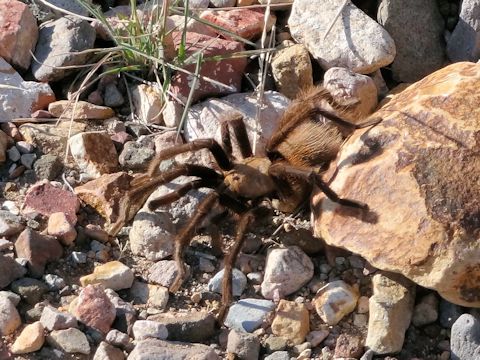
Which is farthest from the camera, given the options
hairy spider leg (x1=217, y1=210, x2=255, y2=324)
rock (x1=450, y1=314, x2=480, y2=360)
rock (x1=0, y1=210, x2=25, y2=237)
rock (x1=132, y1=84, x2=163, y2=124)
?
rock (x1=132, y1=84, x2=163, y2=124)

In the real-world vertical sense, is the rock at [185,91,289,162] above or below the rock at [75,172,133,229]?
above

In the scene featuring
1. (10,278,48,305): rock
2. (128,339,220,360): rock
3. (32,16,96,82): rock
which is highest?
(32,16,96,82): rock

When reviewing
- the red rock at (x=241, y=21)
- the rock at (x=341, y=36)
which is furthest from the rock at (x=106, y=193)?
the rock at (x=341, y=36)

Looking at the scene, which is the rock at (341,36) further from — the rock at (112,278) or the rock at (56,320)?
the rock at (56,320)

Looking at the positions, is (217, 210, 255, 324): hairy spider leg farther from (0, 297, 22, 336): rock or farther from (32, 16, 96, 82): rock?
(32, 16, 96, 82): rock

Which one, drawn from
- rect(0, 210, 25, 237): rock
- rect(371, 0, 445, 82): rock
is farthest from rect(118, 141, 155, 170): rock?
rect(371, 0, 445, 82): rock

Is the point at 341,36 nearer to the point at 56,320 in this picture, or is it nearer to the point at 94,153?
the point at 94,153

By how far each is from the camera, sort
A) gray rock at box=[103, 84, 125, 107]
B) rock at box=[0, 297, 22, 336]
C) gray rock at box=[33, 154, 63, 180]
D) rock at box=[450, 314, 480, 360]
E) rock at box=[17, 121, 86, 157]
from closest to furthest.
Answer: rock at box=[450, 314, 480, 360]
rock at box=[0, 297, 22, 336]
gray rock at box=[33, 154, 63, 180]
rock at box=[17, 121, 86, 157]
gray rock at box=[103, 84, 125, 107]

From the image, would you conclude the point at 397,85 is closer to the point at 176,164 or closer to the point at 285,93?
the point at 285,93
